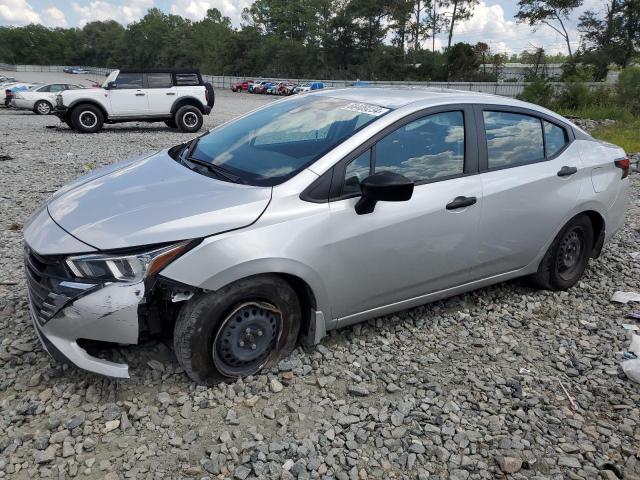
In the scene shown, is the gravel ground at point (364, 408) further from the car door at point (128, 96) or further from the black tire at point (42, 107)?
the black tire at point (42, 107)

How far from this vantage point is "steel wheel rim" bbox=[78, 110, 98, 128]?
560 inches

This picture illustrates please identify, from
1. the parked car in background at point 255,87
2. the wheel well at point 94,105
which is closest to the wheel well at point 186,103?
the wheel well at point 94,105

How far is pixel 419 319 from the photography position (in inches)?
152

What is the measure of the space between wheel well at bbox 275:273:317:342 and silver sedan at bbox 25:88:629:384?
1cm

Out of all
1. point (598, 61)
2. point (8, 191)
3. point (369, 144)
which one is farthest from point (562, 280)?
point (598, 61)

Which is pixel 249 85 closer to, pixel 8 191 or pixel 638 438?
pixel 8 191

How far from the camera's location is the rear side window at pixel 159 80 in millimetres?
14766

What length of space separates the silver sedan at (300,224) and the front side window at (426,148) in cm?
1

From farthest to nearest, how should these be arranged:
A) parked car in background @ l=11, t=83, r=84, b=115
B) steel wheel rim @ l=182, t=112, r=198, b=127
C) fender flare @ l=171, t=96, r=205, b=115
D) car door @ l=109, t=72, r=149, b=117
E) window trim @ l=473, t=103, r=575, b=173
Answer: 1. parked car in background @ l=11, t=83, r=84, b=115
2. steel wheel rim @ l=182, t=112, r=198, b=127
3. fender flare @ l=171, t=96, r=205, b=115
4. car door @ l=109, t=72, r=149, b=117
5. window trim @ l=473, t=103, r=575, b=173

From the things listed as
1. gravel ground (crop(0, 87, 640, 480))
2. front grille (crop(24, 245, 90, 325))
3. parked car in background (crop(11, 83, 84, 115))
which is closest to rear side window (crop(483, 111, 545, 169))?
gravel ground (crop(0, 87, 640, 480))

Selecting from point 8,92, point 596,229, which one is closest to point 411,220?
point 596,229

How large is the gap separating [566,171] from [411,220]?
1601mm

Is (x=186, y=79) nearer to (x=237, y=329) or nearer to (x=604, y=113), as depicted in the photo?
(x=237, y=329)

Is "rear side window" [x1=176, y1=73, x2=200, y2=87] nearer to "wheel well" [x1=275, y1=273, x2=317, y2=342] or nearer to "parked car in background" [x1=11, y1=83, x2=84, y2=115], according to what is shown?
"parked car in background" [x1=11, y1=83, x2=84, y2=115]
